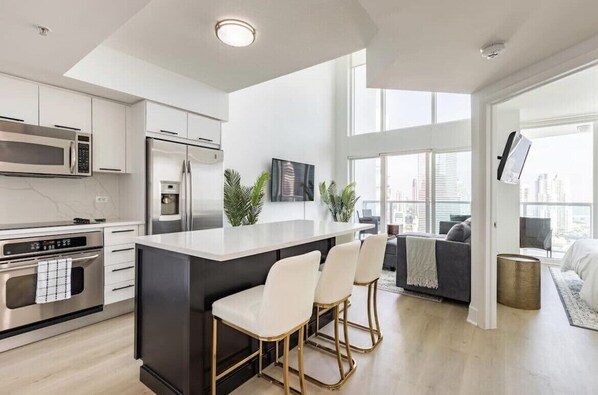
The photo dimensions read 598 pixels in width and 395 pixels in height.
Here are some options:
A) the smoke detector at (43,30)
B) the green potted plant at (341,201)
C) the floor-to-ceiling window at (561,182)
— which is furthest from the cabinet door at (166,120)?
the floor-to-ceiling window at (561,182)

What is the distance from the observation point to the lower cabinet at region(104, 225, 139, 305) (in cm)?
279

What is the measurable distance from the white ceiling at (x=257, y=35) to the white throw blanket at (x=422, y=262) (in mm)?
2287

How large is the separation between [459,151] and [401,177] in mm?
1236

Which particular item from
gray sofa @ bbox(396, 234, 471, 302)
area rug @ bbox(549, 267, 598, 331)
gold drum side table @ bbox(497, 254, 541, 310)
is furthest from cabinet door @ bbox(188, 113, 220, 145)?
area rug @ bbox(549, 267, 598, 331)

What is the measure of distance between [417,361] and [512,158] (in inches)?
102

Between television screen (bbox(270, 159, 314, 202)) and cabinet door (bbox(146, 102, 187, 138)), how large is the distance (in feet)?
7.04

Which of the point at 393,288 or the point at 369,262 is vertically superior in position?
the point at 369,262

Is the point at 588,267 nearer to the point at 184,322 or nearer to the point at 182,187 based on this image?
the point at 184,322

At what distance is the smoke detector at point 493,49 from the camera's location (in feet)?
6.20

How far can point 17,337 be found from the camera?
232 cm

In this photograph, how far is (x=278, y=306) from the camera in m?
1.41

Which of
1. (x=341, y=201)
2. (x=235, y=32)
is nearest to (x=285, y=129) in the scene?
(x=341, y=201)

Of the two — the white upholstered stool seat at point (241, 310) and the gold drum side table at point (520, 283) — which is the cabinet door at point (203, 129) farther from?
the gold drum side table at point (520, 283)

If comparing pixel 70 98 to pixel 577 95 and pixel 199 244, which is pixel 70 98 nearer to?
pixel 199 244
